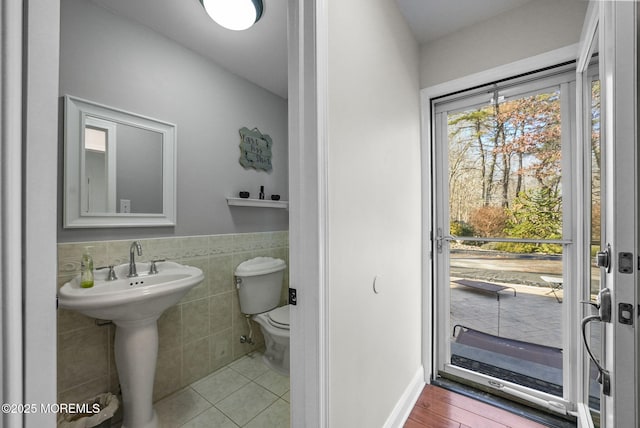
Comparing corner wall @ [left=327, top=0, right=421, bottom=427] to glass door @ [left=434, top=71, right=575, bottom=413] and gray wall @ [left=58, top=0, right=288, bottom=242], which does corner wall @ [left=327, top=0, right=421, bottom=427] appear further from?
gray wall @ [left=58, top=0, right=288, bottom=242]

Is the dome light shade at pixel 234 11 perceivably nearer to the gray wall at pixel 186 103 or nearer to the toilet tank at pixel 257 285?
the gray wall at pixel 186 103

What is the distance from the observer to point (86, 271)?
4.46 feet

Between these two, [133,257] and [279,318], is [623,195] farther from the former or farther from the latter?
[133,257]

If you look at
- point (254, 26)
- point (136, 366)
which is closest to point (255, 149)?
point (254, 26)

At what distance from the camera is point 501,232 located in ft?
6.02


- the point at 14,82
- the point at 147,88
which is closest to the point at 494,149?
the point at 14,82

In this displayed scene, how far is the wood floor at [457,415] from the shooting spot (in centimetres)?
157

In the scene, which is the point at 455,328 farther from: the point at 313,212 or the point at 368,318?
the point at 313,212

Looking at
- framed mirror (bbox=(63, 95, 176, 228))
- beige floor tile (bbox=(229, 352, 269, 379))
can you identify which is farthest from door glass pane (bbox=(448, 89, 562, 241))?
framed mirror (bbox=(63, 95, 176, 228))

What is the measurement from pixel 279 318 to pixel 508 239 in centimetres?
176

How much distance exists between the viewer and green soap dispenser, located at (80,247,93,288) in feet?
4.41

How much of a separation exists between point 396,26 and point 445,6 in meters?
0.36

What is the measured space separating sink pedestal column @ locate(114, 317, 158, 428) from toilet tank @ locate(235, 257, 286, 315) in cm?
76

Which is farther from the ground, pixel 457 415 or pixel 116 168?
pixel 116 168
